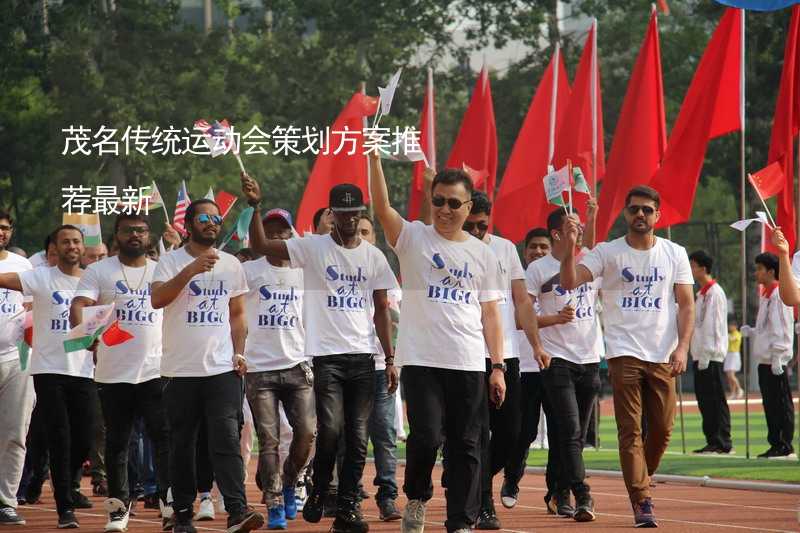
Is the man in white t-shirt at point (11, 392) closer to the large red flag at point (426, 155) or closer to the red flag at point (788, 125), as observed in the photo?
the red flag at point (788, 125)

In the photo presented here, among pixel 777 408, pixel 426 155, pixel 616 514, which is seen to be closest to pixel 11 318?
pixel 616 514

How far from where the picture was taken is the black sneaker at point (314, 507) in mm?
11203

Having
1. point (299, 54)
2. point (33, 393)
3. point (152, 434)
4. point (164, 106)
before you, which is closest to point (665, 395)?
point (152, 434)

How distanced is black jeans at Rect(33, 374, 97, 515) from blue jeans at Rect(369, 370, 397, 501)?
2139 millimetres

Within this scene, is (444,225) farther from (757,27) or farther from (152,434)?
(757,27)

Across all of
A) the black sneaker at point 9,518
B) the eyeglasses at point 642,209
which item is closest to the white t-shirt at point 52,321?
the black sneaker at point 9,518

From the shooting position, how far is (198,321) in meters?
10.6

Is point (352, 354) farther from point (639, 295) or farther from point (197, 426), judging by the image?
point (639, 295)

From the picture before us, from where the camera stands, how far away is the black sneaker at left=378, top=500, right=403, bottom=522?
1184 centimetres

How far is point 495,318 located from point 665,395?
1875mm

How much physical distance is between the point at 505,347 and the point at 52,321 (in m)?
3.41

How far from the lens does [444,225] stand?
31.9ft

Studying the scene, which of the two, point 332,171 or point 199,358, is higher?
point 332,171

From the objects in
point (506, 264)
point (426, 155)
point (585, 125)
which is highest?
point (585, 125)
